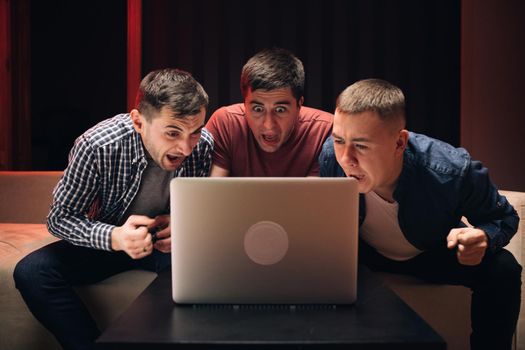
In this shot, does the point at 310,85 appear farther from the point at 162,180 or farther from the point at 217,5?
the point at 162,180

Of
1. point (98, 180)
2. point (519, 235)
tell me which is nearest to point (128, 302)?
point (98, 180)

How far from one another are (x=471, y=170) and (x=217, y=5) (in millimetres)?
2408

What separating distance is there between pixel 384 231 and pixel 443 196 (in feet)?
0.73

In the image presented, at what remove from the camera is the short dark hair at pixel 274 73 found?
2.14m

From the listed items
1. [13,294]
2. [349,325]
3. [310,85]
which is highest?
[310,85]

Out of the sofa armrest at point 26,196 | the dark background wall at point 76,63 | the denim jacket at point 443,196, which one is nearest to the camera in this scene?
the denim jacket at point 443,196

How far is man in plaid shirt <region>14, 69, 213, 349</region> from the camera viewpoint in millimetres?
1709

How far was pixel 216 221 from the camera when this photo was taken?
3.87ft

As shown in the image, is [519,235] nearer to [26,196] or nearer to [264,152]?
[264,152]

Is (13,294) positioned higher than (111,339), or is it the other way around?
(111,339)

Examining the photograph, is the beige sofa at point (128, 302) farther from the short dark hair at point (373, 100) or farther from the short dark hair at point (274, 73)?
the short dark hair at point (274, 73)

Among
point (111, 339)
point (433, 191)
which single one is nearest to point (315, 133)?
point (433, 191)

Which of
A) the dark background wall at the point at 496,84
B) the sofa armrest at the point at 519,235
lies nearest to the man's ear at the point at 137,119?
the sofa armrest at the point at 519,235

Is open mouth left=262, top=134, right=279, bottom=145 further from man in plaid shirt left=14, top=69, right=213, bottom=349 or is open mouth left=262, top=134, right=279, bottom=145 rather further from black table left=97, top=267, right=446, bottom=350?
black table left=97, top=267, right=446, bottom=350
